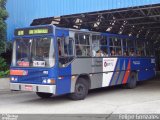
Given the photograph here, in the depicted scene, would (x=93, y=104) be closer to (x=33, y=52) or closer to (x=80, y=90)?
(x=80, y=90)

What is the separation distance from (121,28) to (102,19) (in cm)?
323

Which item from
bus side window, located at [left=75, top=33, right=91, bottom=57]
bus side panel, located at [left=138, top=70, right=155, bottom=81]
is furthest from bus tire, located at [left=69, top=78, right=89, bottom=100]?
bus side panel, located at [left=138, top=70, right=155, bottom=81]

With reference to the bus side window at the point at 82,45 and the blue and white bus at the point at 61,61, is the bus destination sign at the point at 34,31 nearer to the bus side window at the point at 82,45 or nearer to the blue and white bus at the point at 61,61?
the blue and white bus at the point at 61,61

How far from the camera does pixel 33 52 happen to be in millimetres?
12805

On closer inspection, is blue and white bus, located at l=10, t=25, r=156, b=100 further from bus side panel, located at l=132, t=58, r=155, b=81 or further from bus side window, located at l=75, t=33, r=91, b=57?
bus side panel, located at l=132, t=58, r=155, b=81

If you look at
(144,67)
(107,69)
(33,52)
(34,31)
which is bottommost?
(144,67)

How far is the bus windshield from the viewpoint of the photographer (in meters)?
12.4

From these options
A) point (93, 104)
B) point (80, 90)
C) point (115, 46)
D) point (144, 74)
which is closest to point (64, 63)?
point (80, 90)

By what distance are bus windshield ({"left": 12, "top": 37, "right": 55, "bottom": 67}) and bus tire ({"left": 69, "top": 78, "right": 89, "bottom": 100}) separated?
5.46 ft

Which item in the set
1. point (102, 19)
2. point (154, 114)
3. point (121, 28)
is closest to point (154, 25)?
point (121, 28)

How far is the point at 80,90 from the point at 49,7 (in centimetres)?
677

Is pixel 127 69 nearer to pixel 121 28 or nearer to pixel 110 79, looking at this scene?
pixel 110 79

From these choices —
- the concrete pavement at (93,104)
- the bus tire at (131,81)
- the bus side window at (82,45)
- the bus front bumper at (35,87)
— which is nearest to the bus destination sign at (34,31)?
the bus side window at (82,45)

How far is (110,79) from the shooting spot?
608 inches
